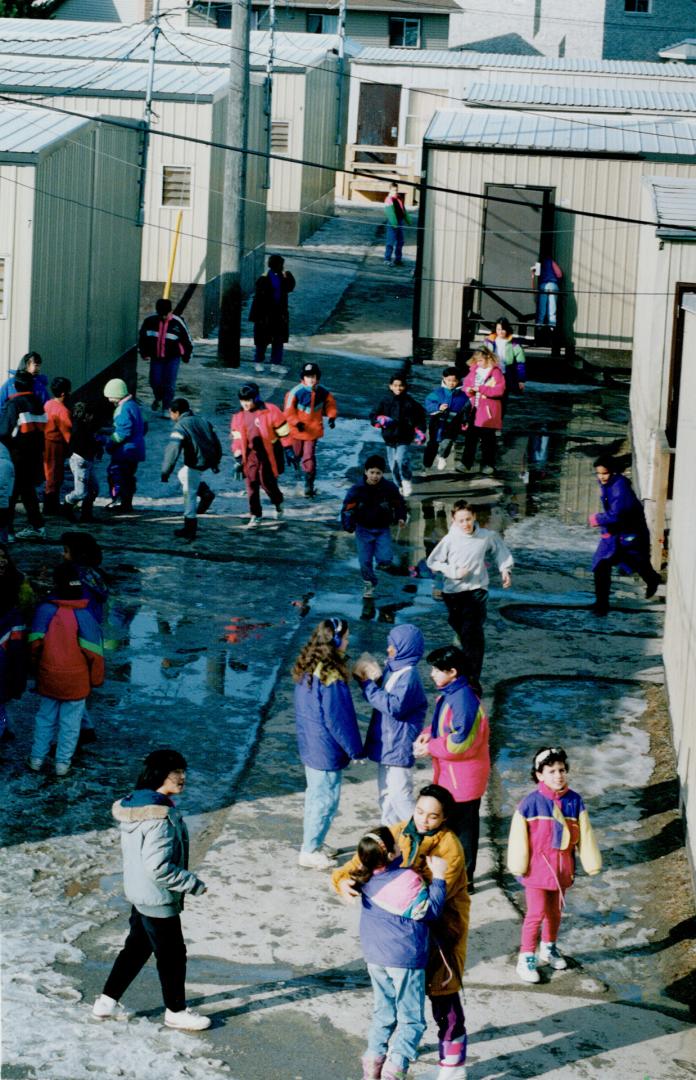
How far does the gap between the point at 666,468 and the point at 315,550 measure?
3504 millimetres

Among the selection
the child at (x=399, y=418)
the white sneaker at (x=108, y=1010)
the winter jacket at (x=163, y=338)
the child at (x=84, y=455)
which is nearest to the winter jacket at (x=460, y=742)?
the white sneaker at (x=108, y=1010)

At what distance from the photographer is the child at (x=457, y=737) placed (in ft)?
30.7

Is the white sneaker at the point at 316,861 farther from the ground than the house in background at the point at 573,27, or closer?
closer

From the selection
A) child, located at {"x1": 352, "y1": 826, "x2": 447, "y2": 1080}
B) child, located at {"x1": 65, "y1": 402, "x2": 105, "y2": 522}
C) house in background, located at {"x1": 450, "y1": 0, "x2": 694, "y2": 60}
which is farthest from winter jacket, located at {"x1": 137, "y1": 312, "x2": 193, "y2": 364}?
house in background, located at {"x1": 450, "y1": 0, "x2": 694, "y2": 60}

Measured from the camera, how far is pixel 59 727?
1094cm

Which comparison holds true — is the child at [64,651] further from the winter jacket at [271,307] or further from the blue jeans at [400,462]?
the winter jacket at [271,307]

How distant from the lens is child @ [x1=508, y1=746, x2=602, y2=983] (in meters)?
8.70

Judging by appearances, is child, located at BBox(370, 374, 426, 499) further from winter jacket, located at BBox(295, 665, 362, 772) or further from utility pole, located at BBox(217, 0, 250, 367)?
winter jacket, located at BBox(295, 665, 362, 772)

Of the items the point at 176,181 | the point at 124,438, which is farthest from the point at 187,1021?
the point at 176,181

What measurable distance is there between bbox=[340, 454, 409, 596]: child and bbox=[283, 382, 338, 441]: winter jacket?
3346mm

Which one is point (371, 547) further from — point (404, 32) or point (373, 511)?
point (404, 32)

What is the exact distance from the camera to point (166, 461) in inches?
647

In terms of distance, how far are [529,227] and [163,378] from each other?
22.8ft

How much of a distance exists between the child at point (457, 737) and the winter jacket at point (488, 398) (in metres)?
10.3
